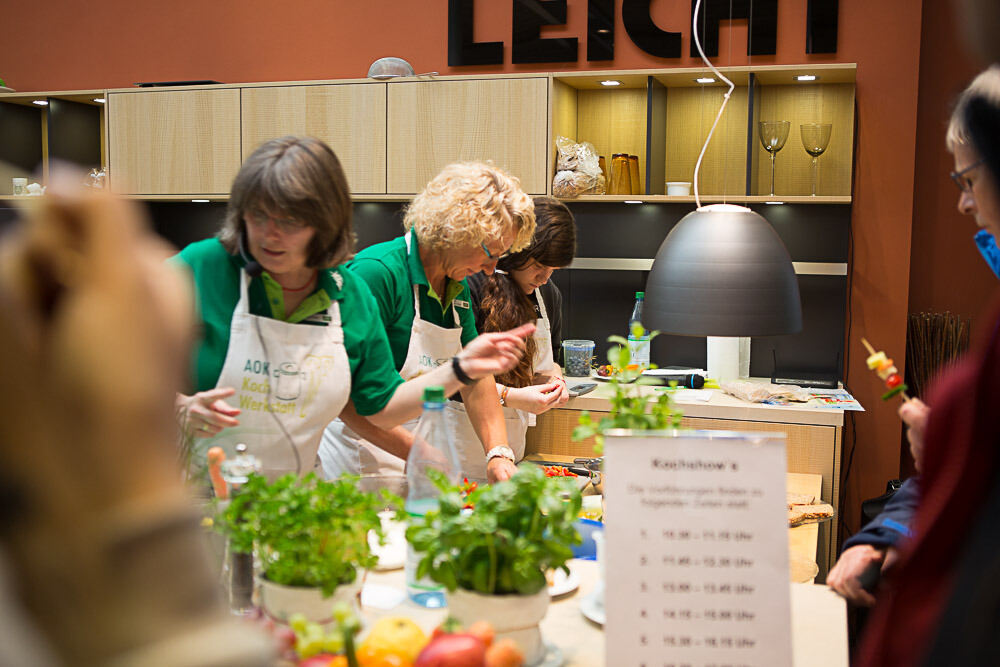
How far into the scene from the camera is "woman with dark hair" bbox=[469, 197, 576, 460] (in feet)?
9.10

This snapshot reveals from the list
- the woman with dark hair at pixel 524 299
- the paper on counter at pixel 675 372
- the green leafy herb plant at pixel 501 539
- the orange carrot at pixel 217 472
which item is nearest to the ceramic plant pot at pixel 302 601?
the green leafy herb plant at pixel 501 539

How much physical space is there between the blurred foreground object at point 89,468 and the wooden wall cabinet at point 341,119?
149 inches

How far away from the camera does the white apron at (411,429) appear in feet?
7.75

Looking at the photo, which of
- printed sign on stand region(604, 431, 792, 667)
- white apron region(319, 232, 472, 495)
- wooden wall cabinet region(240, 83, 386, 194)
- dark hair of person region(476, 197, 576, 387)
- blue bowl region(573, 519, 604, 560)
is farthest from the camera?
wooden wall cabinet region(240, 83, 386, 194)

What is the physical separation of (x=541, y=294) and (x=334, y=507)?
2.51 metres

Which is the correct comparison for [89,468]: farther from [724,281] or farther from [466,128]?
[466,128]

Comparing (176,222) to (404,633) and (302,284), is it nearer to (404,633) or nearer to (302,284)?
(302,284)

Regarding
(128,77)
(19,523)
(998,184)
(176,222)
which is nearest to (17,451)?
(19,523)

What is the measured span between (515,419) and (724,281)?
1.25m

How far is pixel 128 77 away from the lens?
15.9 ft

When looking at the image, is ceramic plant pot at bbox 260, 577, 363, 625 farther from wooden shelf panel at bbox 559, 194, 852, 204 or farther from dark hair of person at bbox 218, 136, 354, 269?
wooden shelf panel at bbox 559, 194, 852, 204

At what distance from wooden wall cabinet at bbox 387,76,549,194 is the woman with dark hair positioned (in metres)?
0.91

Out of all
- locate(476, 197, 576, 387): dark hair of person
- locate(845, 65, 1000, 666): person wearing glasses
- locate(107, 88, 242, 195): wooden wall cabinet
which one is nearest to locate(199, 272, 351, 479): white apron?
locate(476, 197, 576, 387): dark hair of person

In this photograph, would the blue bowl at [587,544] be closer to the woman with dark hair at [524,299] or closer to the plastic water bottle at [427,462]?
the plastic water bottle at [427,462]
